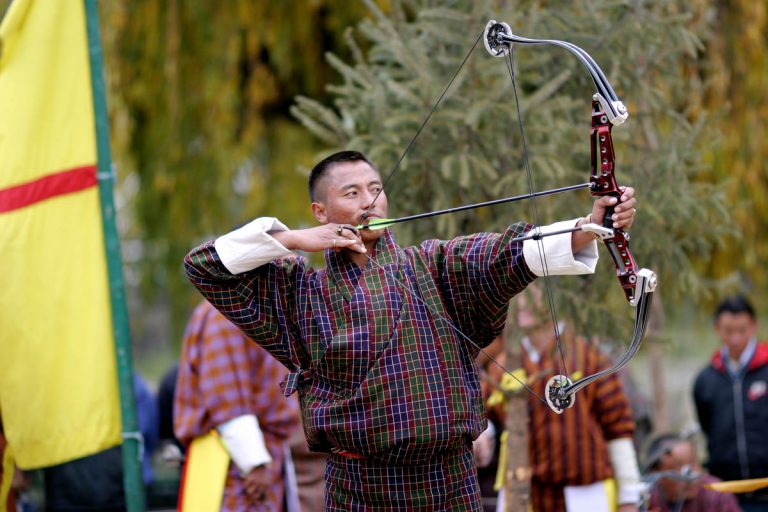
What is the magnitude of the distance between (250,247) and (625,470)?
225 centimetres

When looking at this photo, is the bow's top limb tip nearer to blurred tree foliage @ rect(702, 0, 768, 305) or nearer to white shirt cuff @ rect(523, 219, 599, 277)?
white shirt cuff @ rect(523, 219, 599, 277)

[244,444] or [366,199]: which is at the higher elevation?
[366,199]

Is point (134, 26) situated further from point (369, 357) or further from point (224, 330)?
point (369, 357)

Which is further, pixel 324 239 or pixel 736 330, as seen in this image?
pixel 736 330

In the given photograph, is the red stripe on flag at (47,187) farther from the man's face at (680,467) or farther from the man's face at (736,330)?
the man's face at (736,330)

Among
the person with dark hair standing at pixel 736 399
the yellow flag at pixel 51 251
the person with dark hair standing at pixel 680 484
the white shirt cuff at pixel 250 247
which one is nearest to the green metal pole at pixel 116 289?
the yellow flag at pixel 51 251

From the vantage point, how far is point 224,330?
451cm

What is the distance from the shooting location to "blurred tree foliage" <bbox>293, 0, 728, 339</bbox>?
4395 millimetres

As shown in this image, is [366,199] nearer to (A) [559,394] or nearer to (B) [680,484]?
(A) [559,394]

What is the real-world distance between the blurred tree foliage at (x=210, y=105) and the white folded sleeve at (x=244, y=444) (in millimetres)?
2945

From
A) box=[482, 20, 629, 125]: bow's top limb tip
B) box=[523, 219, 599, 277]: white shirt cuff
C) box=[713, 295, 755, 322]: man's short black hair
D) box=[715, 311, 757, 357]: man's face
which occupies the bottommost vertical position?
box=[715, 311, 757, 357]: man's face

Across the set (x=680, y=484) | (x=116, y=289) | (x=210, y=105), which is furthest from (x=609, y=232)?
(x=210, y=105)

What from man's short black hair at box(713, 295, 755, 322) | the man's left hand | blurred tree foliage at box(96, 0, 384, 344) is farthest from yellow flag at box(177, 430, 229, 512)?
blurred tree foliage at box(96, 0, 384, 344)

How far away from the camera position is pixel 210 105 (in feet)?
23.0
